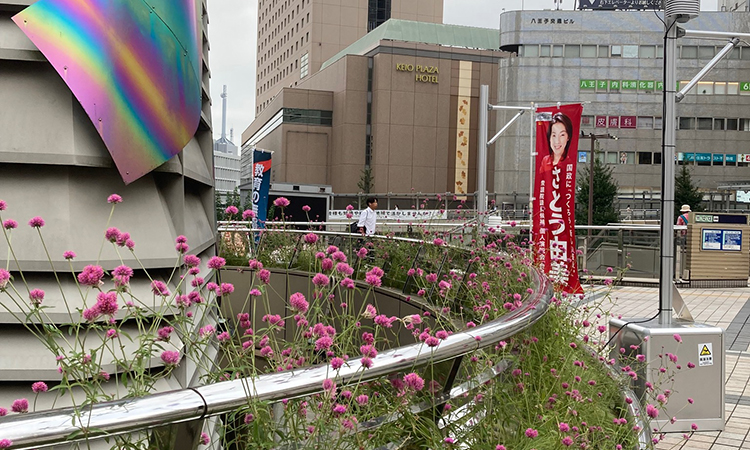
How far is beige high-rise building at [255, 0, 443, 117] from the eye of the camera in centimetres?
9250

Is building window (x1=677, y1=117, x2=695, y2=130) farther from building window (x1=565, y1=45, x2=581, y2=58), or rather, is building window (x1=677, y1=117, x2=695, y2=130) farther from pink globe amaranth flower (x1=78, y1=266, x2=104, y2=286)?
pink globe amaranth flower (x1=78, y1=266, x2=104, y2=286)

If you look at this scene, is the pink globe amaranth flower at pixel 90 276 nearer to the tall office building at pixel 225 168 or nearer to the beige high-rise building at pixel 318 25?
the beige high-rise building at pixel 318 25

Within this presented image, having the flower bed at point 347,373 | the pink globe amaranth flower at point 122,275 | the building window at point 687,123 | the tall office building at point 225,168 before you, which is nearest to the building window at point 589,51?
the building window at point 687,123

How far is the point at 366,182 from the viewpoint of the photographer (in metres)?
66.8

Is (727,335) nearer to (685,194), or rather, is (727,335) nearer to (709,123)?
(685,194)

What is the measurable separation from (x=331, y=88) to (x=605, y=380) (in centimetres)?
7069

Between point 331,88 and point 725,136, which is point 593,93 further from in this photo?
point 331,88

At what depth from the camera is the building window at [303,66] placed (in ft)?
311

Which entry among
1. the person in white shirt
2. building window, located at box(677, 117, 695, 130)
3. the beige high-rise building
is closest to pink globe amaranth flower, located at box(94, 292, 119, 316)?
the person in white shirt

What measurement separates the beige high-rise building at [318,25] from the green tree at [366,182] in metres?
29.5

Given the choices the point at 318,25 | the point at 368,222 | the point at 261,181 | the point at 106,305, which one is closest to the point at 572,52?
the point at 318,25

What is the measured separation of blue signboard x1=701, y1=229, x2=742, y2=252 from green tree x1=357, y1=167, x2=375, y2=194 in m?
48.2

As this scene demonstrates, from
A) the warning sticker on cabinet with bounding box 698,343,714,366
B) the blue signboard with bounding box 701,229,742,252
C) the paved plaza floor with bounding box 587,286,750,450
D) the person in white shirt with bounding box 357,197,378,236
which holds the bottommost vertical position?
the paved plaza floor with bounding box 587,286,750,450

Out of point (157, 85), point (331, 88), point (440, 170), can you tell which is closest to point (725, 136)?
point (440, 170)
